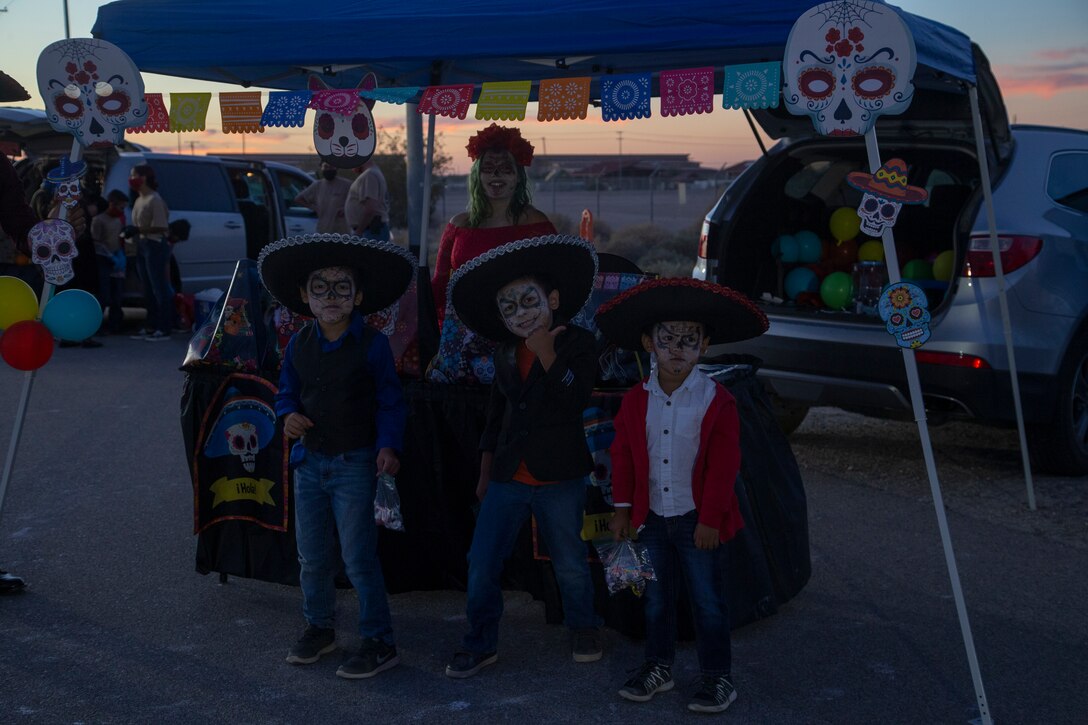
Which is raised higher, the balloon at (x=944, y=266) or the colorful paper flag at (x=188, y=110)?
the colorful paper flag at (x=188, y=110)

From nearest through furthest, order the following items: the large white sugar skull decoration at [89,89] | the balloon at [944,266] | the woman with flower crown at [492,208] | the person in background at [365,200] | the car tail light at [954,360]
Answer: the large white sugar skull decoration at [89,89] → the woman with flower crown at [492,208] → the car tail light at [954,360] → the balloon at [944,266] → the person in background at [365,200]

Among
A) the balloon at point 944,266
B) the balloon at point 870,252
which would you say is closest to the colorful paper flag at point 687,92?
the balloon at point 944,266

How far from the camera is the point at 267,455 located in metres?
4.80

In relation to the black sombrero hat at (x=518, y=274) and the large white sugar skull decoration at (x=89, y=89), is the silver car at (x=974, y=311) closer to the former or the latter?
the black sombrero hat at (x=518, y=274)

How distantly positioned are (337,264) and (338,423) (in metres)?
0.56

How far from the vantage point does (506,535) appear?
4125mm

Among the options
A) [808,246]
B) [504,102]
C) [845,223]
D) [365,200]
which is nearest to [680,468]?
[504,102]

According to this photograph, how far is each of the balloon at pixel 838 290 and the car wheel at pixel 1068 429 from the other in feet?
4.48

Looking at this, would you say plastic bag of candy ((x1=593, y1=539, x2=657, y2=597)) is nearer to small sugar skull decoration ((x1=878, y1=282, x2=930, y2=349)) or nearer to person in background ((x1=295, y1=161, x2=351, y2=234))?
small sugar skull decoration ((x1=878, y1=282, x2=930, y2=349))

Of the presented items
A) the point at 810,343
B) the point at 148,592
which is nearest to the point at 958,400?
the point at 810,343

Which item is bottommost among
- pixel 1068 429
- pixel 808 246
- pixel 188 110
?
pixel 1068 429

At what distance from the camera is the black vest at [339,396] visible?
13.3 feet

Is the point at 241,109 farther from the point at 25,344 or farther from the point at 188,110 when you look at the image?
the point at 25,344

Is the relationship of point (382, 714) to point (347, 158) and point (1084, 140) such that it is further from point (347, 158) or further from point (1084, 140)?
point (1084, 140)
